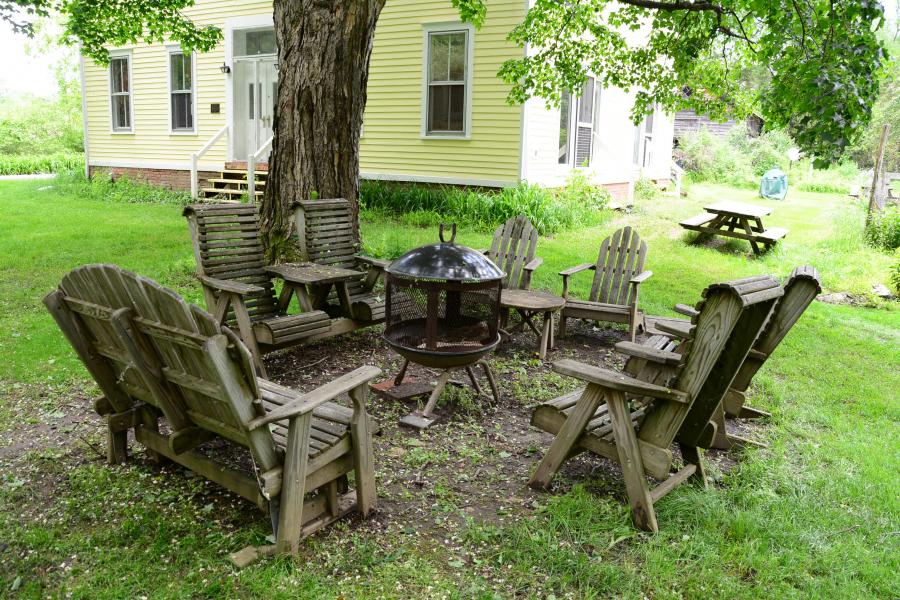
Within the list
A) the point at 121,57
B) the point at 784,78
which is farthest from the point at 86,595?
the point at 121,57

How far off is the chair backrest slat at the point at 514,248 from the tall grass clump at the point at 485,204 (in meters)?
4.25

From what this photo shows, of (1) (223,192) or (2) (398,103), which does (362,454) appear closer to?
(2) (398,103)

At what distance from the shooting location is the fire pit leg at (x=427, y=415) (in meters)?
4.12

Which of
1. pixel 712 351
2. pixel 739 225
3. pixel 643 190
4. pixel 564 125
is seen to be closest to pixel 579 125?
pixel 564 125

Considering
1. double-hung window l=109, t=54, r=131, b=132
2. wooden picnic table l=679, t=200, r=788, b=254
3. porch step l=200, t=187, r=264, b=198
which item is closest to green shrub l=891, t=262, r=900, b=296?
wooden picnic table l=679, t=200, r=788, b=254

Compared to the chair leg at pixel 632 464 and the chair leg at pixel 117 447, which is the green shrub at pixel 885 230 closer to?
the chair leg at pixel 632 464

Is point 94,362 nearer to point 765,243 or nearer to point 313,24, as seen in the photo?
point 313,24

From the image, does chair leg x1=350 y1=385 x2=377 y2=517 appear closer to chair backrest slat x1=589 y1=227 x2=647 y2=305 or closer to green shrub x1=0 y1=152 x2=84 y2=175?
chair backrest slat x1=589 y1=227 x2=647 y2=305

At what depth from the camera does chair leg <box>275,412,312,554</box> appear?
2.59 meters

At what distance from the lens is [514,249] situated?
653 centimetres

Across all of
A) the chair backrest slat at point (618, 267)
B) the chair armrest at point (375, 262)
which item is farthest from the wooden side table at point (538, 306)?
the chair armrest at point (375, 262)

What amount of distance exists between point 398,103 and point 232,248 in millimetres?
8479

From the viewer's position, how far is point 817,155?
5609 millimetres

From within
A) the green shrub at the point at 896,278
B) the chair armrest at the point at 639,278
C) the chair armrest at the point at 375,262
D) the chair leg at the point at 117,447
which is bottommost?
the chair leg at the point at 117,447
